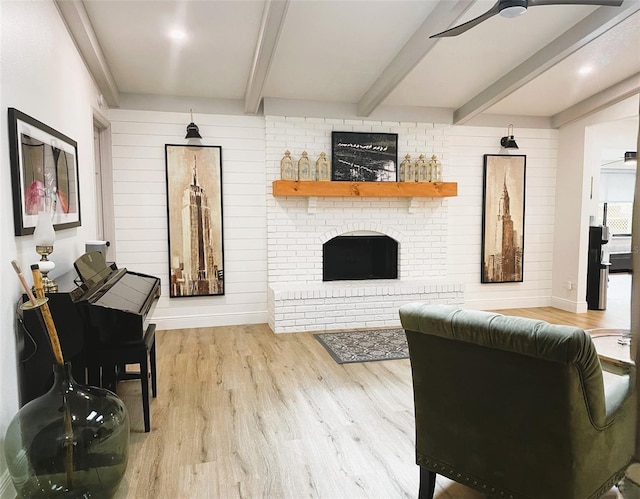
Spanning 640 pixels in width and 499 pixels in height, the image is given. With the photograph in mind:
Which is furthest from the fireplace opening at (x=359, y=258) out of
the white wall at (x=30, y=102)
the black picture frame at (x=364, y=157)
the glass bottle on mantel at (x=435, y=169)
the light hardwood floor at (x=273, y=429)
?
the white wall at (x=30, y=102)

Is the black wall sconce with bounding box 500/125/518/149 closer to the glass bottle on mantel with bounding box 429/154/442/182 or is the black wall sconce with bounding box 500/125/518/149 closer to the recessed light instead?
the glass bottle on mantel with bounding box 429/154/442/182

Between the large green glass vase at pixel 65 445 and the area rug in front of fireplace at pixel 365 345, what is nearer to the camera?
the large green glass vase at pixel 65 445

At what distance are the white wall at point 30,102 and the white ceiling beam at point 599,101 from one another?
16.9 feet

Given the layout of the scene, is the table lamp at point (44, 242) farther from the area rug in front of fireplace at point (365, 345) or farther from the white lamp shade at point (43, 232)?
the area rug in front of fireplace at point (365, 345)

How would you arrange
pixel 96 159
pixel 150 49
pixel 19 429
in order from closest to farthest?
pixel 19 429 → pixel 150 49 → pixel 96 159

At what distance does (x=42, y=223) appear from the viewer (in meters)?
2.20

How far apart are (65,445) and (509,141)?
217 inches

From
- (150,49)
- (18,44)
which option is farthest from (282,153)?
(18,44)

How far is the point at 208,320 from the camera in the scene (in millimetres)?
5086

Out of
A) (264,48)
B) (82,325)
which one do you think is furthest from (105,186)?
(82,325)

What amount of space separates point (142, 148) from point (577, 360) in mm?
4610

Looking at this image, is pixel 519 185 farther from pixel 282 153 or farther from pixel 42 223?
pixel 42 223

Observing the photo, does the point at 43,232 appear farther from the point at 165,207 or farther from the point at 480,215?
the point at 480,215

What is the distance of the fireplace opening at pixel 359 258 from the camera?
216 inches
